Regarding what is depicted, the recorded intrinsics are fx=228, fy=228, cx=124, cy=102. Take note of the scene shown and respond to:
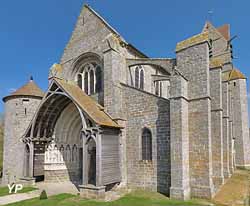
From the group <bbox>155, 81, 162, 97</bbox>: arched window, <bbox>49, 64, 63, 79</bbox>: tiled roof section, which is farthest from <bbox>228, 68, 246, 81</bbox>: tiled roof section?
<bbox>49, 64, 63, 79</bbox>: tiled roof section

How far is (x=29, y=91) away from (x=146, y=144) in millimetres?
10573

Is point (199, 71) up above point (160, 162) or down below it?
above

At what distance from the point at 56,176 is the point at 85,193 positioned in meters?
5.61

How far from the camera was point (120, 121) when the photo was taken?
41.7 feet

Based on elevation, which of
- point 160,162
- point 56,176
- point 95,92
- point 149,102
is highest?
point 95,92

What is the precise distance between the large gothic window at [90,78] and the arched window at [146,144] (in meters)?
4.93

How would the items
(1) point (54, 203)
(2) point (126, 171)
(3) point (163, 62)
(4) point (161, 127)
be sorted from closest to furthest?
1. (1) point (54, 203)
2. (4) point (161, 127)
3. (2) point (126, 171)
4. (3) point (163, 62)

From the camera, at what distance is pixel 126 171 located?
12.6 m

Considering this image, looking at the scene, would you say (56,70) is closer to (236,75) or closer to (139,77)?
(139,77)

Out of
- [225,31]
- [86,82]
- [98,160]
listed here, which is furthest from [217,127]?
Result: [225,31]

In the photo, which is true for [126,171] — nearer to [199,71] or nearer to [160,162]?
Result: [160,162]

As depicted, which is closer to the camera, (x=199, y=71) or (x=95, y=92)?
(x=199, y=71)

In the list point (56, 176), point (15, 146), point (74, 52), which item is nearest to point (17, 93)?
point (15, 146)

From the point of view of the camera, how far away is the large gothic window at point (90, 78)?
1570 cm
